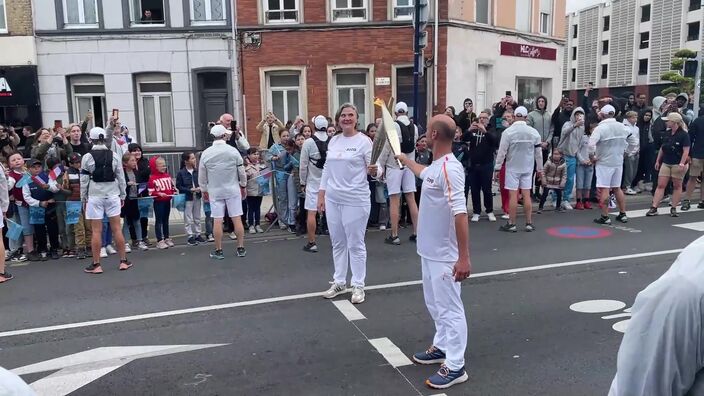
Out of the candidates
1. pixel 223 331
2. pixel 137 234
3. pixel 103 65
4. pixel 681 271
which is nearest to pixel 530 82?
pixel 103 65

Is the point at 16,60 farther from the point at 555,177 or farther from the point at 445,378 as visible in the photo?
the point at 445,378

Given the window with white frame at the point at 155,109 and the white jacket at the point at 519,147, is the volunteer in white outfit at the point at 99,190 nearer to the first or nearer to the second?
the white jacket at the point at 519,147

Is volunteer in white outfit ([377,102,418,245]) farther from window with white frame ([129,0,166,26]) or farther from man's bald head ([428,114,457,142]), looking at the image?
window with white frame ([129,0,166,26])

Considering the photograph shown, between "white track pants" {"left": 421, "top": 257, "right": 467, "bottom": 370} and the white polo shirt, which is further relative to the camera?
"white track pants" {"left": 421, "top": 257, "right": 467, "bottom": 370}

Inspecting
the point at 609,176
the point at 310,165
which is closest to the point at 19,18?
the point at 310,165

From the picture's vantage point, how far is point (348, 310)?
6.06 meters

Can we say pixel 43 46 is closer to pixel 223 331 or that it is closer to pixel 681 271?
pixel 223 331

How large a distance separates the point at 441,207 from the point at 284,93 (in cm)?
1471

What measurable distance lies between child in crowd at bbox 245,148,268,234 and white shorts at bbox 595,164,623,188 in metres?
6.02

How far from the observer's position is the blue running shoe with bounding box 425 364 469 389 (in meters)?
4.29

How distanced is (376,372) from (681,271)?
3342mm

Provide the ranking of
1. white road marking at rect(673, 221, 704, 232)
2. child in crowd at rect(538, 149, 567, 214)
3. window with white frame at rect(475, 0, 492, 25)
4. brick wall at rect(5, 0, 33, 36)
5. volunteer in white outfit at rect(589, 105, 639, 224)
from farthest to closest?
1. window with white frame at rect(475, 0, 492, 25)
2. brick wall at rect(5, 0, 33, 36)
3. child in crowd at rect(538, 149, 567, 214)
4. volunteer in white outfit at rect(589, 105, 639, 224)
5. white road marking at rect(673, 221, 704, 232)

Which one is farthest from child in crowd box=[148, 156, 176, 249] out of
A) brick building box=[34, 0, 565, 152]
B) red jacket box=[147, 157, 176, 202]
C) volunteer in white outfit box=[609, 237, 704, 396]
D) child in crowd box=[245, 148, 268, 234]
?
volunteer in white outfit box=[609, 237, 704, 396]

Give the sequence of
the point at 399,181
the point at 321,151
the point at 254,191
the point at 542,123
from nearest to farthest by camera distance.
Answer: the point at 321,151
the point at 399,181
the point at 254,191
the point at 542,123
